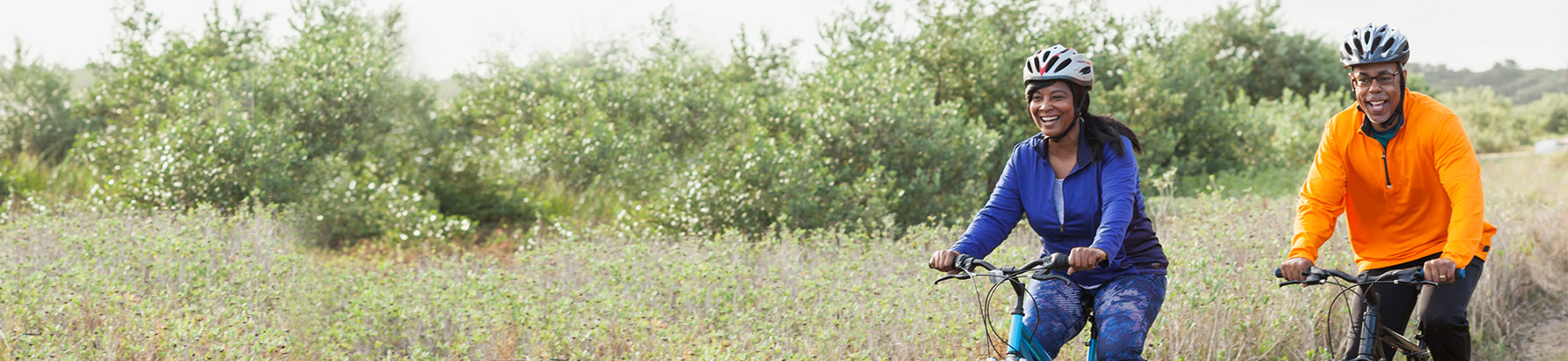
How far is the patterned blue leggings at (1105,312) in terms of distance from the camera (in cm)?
305

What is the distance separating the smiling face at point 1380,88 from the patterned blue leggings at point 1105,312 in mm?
971

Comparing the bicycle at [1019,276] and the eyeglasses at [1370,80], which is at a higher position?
the eyeglasses at [1370,80]

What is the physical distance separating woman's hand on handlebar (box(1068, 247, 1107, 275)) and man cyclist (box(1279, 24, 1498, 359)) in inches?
35.8

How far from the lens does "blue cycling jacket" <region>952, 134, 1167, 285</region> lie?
3141 mm

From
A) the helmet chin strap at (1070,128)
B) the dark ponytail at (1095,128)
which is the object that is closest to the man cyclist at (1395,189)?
the dark ponytail at (1095,128)

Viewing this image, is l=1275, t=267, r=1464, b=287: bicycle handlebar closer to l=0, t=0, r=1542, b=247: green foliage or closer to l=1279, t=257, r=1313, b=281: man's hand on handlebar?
l=1279, t=257, r=1313, b=281: man's hand on handlebar

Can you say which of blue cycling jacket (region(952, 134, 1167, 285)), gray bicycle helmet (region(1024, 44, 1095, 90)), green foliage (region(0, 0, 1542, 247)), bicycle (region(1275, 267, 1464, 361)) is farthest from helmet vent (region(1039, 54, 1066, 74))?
green foliage (region(0, 0, 1542, 247))

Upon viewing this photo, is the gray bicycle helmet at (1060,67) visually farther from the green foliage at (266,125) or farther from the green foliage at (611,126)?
the green foliage at (266,125)

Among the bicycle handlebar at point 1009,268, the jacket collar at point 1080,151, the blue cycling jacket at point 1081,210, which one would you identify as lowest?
the bicycle handlebar at point 1009,268

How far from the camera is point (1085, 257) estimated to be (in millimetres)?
2834

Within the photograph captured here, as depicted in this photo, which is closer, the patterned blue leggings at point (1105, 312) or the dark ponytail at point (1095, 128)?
the patterned blue leggings at point (1105, 312)

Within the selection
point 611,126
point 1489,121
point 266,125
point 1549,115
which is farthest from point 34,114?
point 1549,115

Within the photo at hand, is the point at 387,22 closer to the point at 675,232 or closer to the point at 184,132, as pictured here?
the point at 184,132

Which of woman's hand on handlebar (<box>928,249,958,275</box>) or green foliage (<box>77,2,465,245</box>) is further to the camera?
green foliage (<box>77,2,465,245</box>)
